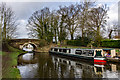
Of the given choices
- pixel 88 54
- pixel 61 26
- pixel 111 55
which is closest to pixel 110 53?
pixel 111 55

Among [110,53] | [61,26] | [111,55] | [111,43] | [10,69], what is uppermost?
[61,26]

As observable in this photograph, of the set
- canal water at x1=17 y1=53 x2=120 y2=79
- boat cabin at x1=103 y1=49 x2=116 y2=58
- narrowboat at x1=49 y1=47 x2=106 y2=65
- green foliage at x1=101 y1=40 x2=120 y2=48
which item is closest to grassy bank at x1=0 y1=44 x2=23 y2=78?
canal water at x1=17 y1=53 x2=120 y2=79

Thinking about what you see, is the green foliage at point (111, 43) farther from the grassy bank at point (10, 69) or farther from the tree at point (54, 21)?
the grassy bank at point (10, 69)

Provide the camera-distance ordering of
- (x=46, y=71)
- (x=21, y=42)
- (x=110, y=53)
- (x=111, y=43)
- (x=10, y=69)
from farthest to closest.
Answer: (x=21, y=42) → (x=111, y=43) → (x=110, y=53) → (x=46, y=71) → (x=10, y=69)

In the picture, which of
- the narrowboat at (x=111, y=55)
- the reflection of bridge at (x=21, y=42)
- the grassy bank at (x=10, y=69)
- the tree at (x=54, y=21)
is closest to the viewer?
the grassy bank at (x=10, y=69)

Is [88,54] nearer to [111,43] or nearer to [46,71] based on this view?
[111,43]

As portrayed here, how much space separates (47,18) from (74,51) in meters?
18.3

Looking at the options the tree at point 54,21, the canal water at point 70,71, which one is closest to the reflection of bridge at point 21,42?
the tree at point 54,21

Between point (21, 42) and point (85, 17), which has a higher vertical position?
point (85, 17)

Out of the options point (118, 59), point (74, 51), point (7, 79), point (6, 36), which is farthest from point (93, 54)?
point (6, 36)

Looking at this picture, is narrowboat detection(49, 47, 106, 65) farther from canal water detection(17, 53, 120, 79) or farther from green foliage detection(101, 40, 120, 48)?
green foliage detection(101, 40, 120, 48)

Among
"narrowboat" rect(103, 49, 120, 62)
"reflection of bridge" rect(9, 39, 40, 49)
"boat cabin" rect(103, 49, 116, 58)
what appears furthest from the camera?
"reflection of bridge" rect(9, 39, 40, 49)

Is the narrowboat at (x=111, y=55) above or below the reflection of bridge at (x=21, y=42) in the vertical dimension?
below

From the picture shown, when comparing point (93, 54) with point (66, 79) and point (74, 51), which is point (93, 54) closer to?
point (74, 51)
